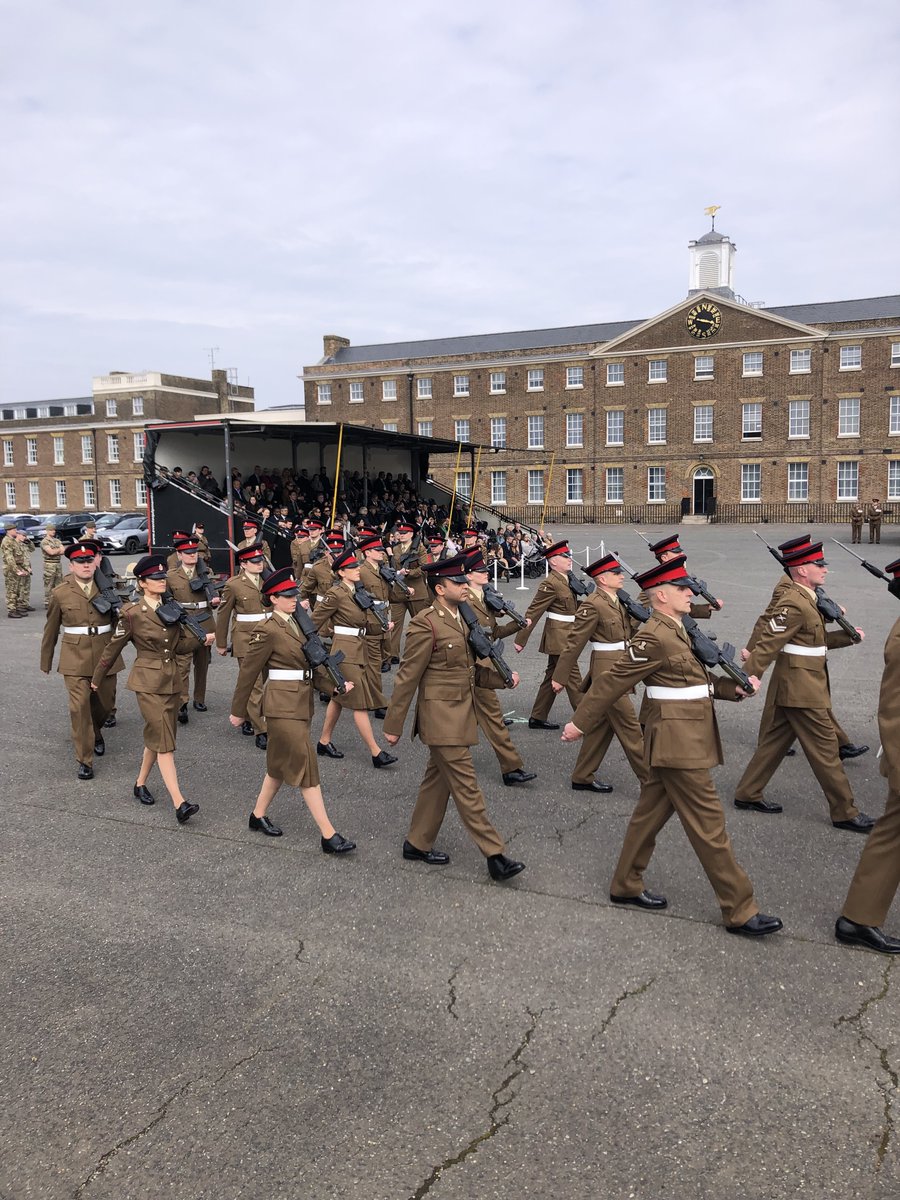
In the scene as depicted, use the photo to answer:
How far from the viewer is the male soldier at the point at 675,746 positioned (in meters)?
4.86

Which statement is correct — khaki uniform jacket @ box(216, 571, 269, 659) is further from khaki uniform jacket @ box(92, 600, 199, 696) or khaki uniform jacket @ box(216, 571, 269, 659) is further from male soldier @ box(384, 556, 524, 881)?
male soldier @ box(384, 556, 524, 881)

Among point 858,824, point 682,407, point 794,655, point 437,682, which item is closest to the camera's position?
point 437,682

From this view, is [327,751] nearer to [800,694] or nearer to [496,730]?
[496,730]

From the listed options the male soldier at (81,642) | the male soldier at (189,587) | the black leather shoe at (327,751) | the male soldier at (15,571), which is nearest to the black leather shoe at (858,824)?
the black leather shoe at (327,751)

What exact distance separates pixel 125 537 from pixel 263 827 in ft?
104

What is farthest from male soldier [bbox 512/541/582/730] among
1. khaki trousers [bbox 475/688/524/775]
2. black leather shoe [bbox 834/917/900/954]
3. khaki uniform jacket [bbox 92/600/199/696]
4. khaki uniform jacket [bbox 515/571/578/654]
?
black leather shoe [bbox 834/917/900/954]

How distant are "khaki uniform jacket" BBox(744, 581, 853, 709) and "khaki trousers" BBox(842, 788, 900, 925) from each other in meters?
1.84

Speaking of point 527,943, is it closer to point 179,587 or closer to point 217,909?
point 217,909

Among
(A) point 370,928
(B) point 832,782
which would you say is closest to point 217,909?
(A) point 370,928

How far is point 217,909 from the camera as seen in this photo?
536cm

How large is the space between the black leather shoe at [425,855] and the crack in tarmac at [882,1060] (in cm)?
259

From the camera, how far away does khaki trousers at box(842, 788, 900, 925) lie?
4.67 m

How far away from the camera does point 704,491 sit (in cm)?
4838

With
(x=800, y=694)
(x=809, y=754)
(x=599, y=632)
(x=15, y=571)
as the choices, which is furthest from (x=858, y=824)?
(x=15, y=571)
